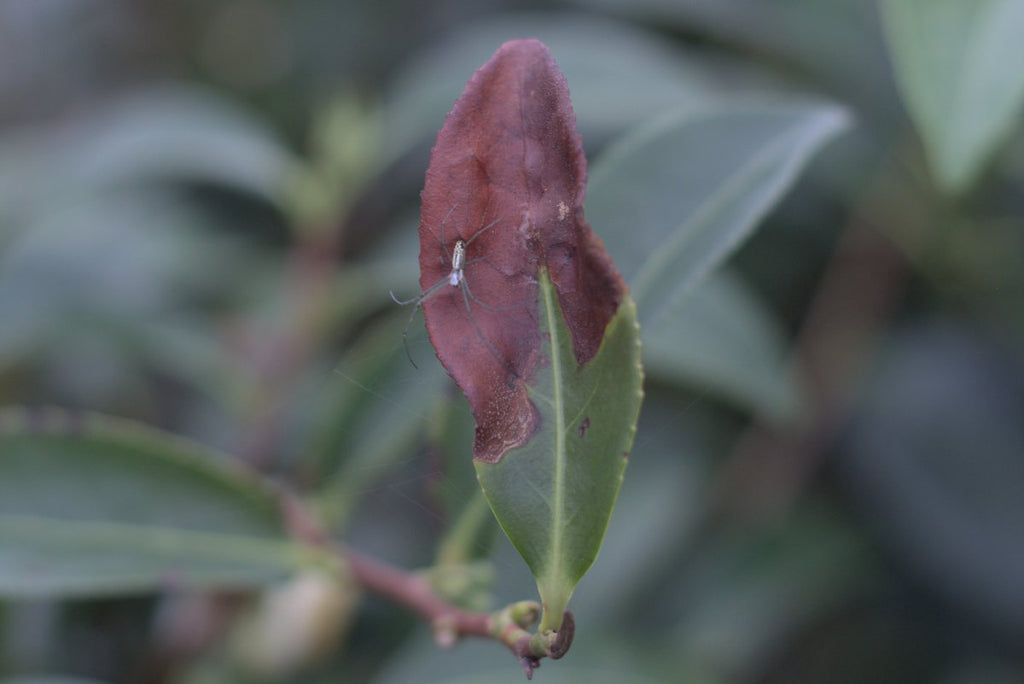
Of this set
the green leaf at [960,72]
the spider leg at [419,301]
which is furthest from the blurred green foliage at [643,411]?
the green leaf at [960,72]

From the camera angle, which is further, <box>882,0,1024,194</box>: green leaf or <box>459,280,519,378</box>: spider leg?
<box>882,0,1024,194</box>: green leaf

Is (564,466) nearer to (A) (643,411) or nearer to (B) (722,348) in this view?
(B) (722,348)

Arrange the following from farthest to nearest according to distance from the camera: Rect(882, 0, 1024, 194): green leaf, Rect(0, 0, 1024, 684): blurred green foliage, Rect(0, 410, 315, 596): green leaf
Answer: Rect(0, 0, 1024, 684): blurred green foliage, Rect(0, 410, 315, 596): green leaf, Rect(882, 0, 1024, 194): green leaf

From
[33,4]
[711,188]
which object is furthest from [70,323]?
[33,4]

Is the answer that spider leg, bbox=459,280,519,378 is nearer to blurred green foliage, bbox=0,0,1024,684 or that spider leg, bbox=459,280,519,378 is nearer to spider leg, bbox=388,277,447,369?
spider leg, bbox=388,277,447,369

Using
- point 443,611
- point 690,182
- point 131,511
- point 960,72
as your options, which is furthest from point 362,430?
point 960,72

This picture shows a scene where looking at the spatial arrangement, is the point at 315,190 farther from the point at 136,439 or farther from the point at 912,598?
the point at 912,598

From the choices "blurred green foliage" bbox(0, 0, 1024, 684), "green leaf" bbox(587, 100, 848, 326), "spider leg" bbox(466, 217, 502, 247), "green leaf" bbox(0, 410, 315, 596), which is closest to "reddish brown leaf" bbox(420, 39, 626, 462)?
"spider leg" bbox(466, 217, 502, 247)

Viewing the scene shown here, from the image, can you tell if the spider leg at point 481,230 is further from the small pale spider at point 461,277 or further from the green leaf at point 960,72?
the green leaf at point 960,72
